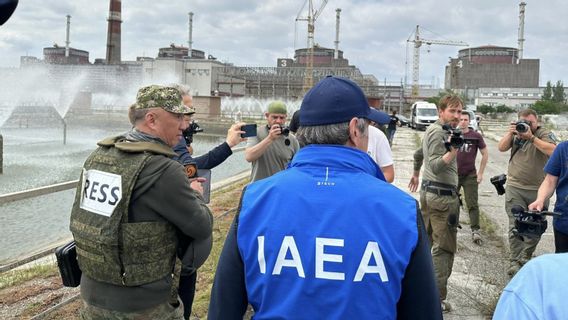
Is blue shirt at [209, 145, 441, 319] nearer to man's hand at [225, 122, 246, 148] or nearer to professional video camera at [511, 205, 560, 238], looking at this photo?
professional video camera at [511, 205, 560, 238]

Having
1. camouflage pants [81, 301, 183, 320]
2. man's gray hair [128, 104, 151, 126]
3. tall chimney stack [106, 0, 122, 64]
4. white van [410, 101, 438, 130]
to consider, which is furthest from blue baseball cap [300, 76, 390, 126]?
tall chimney stack [106, 0, 122, 64]

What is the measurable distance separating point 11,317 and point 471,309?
14.1 feet

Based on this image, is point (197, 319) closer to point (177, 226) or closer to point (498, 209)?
point (177, 226)

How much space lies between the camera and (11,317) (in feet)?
13.7

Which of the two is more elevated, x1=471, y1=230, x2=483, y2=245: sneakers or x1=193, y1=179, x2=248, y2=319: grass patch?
x1=471, y1=230, x2=483, y2=245: sneakers

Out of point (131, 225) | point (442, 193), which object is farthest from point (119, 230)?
point (442, 193)

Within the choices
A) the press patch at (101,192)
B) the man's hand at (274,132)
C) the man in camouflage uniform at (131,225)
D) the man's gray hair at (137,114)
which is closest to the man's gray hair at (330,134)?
the man in camouflage uniform at (131,225)

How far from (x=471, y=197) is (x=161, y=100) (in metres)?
5.79

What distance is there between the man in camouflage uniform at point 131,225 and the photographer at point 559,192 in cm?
318

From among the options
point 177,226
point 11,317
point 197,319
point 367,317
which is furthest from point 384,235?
point 11,317

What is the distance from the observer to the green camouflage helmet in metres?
2.72

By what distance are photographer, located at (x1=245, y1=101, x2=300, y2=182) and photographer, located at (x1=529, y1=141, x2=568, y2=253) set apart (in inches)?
93.7

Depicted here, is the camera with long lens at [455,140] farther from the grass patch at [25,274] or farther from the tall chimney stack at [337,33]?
the tall chimney stack at [337,33]

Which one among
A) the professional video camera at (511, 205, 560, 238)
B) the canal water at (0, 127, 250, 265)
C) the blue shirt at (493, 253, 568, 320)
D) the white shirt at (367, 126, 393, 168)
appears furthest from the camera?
the canal water at (0, 127, 250, 265)
